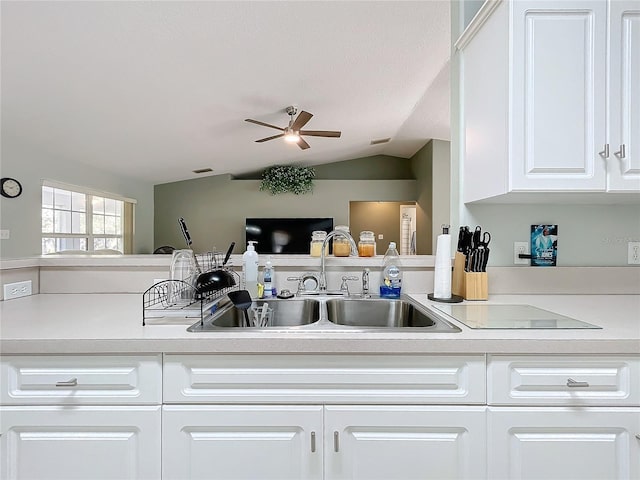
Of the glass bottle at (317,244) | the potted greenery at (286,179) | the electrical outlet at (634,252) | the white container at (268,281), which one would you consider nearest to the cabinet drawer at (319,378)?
the white container at (268,281)

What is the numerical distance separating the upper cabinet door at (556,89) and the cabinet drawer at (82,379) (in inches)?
48.4

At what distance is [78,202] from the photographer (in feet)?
17.0

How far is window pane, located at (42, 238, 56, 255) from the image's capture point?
4.52 m

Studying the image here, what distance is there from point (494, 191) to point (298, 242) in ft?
19.5

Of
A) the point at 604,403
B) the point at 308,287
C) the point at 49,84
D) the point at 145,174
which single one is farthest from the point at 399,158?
the point at 604,403

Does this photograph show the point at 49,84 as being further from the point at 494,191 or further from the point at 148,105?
the point at 494,191

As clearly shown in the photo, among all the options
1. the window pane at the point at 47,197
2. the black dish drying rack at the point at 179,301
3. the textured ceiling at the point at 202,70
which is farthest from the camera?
the window pane at the point at 47,197

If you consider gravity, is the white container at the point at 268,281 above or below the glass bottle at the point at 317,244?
below

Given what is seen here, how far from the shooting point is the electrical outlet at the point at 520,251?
159 cm

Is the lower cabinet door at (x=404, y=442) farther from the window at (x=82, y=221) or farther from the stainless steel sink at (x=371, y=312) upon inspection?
the window at (x=82, y=221)

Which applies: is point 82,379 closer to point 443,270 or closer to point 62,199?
point 443,270

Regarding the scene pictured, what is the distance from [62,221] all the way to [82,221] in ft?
1.20

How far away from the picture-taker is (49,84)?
2855 millimetres

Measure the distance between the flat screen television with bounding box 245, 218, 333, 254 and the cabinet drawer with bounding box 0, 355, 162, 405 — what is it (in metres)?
6.13
